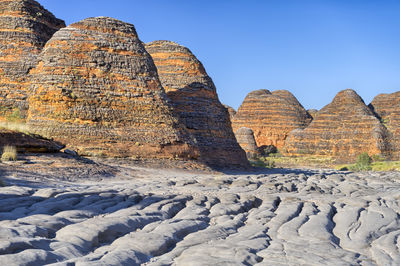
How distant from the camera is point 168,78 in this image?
29.0m

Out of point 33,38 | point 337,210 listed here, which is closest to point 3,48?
point 33,38

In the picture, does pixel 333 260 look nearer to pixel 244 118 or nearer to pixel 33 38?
pixel 33 38

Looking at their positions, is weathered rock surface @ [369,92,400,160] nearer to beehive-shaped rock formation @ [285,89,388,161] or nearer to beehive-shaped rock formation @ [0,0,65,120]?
beehive-shaped rock formation @ [285,89,388,161]

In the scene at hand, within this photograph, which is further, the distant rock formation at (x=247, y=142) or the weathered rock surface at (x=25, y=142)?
the distant rock formation at (x=247, y=142)

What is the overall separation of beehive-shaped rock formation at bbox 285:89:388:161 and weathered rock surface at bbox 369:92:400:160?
3.53ft

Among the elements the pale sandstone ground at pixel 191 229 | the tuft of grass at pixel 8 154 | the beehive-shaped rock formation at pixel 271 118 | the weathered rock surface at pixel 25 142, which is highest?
the beehive-shaped rock formation at pixel 271 118

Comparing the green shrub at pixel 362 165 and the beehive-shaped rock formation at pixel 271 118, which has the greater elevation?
the beehive-shaped rock formation at pixel 271 118

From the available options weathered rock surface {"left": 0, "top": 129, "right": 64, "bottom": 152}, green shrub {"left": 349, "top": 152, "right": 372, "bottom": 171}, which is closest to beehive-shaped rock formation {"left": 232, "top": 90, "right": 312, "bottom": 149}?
green shrub {"left": 349, "top": 152, "right": 372, "bottom": 171}

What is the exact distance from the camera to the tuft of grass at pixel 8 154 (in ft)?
44.8

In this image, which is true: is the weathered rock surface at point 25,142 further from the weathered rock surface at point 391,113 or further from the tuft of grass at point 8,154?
the weathered rock surface at point 391,113

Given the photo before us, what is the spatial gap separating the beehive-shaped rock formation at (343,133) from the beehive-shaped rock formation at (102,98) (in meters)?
29.7

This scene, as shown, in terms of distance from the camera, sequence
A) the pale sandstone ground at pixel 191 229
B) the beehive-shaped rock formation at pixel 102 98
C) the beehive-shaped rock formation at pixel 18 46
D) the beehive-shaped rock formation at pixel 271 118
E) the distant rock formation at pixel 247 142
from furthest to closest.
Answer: the beehive-shaped rock formation at pixel 271 118, the distant rock formation at pixel 247 142, the beehive-shaped rock formation at pixel 18 46, the beehive-shaped rock formation at pixel 102 98, the pale sandstone ground at pixel 191 229

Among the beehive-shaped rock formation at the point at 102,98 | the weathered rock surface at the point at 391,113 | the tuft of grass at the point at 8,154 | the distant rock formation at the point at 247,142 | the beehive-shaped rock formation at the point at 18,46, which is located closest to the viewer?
the tuft of grass at the point at 8,154

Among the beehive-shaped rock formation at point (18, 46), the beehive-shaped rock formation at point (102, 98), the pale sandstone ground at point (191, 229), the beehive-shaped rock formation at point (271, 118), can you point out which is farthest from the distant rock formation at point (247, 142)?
the pale sandstone ground at point (191, 229)
